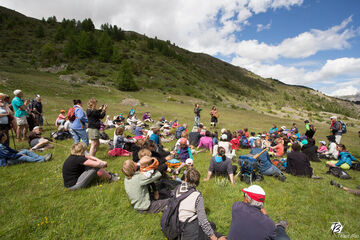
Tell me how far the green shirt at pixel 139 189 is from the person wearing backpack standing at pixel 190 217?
3.00 feet

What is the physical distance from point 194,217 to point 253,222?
3.24ft

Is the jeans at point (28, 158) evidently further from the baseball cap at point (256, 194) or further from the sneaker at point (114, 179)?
the baseball cap at point (256, 194)

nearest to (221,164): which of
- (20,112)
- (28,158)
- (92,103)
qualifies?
(92,103)

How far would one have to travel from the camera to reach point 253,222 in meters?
2.52

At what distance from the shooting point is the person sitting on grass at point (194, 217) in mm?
2869

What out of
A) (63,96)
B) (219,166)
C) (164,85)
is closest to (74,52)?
(164,85)

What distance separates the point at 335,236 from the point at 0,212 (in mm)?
7384

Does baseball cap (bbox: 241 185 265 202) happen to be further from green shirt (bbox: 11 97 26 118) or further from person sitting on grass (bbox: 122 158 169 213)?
green shirt (bbox: 11 97 26 118)

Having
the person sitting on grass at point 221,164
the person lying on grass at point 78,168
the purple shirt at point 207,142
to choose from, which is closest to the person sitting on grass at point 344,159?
the purple shirt at point 207,142

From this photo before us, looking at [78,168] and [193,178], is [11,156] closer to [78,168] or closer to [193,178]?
[78,168]

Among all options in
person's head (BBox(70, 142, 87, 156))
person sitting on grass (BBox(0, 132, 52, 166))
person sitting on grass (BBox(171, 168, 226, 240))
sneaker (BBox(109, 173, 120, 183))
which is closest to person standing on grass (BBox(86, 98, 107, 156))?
sneaker (BBox(109, 173, 120, 183))

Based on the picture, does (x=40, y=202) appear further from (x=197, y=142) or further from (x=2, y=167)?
(x=197, y=142)

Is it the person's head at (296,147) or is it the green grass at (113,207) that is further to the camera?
the person's head at (296,147)

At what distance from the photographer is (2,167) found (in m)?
5.39
